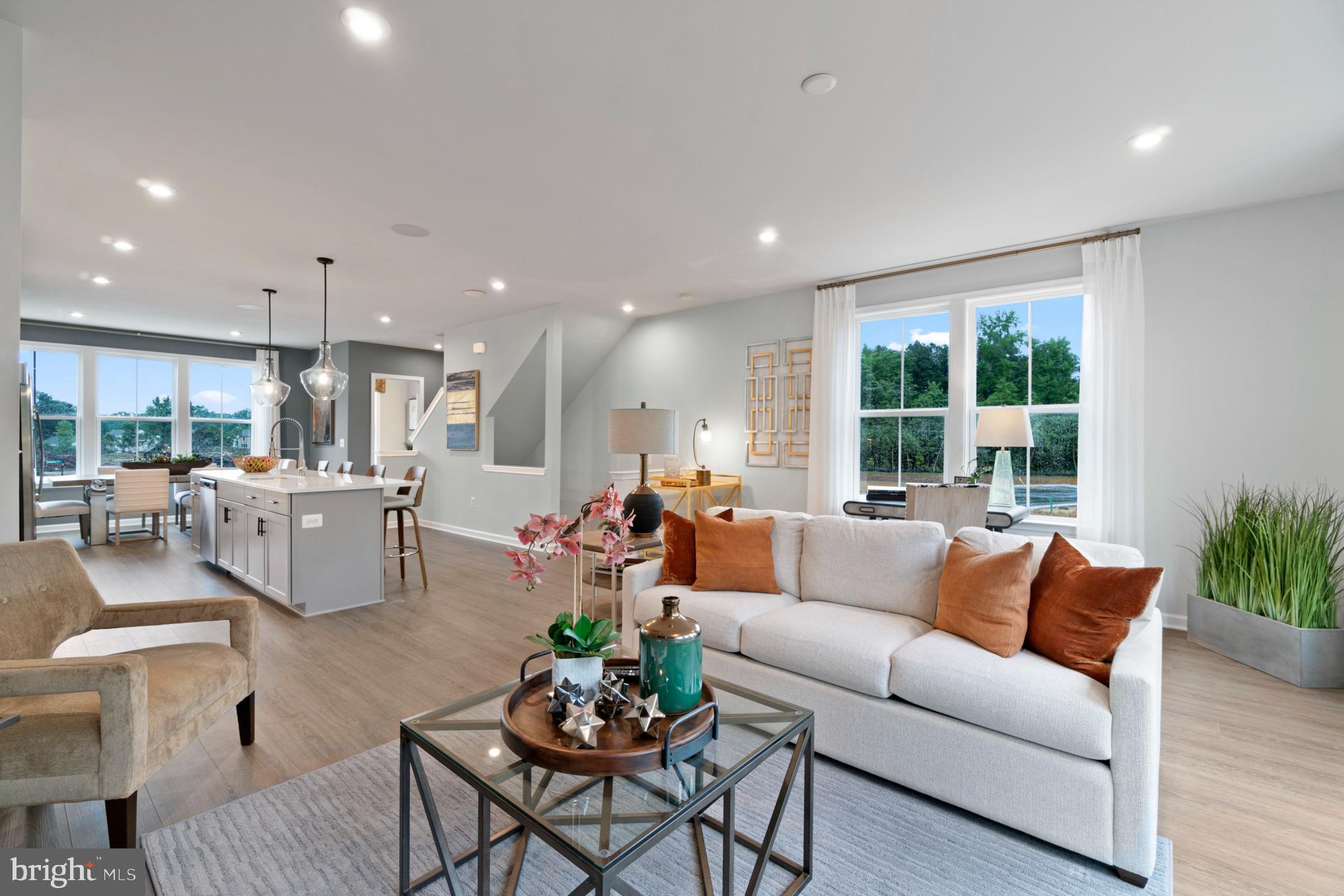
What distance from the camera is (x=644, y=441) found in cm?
366

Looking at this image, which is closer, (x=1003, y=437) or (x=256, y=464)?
(x=1003, y=437)

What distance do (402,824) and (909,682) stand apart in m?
1.60

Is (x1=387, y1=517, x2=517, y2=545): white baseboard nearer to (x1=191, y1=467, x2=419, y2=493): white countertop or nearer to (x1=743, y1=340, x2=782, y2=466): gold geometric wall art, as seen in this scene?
(x1=191, y1=467, x2=419, y2=493): white countertop

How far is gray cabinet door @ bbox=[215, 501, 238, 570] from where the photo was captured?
483 centimetres

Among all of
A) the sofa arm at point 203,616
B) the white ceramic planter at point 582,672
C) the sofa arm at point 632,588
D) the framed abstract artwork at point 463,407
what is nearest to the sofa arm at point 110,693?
the sofa arm at point 203,616

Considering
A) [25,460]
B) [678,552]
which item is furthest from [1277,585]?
[25,460]

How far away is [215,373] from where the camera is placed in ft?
29.4

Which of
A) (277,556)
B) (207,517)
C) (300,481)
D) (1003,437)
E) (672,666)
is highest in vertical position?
(1003,437)

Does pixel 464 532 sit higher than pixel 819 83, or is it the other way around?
pixel 819 83

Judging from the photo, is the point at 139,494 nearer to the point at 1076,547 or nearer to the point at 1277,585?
the point at 1076,547

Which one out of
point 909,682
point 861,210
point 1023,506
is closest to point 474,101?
point 861,210

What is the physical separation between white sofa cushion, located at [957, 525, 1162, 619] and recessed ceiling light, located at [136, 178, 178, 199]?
471 cm

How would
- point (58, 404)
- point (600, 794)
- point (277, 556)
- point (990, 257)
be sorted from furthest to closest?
1. point (58, 404)
2. point (990, 257)
3. point (277, 556)
4. point (600, 794)

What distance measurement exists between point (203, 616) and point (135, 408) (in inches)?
334
